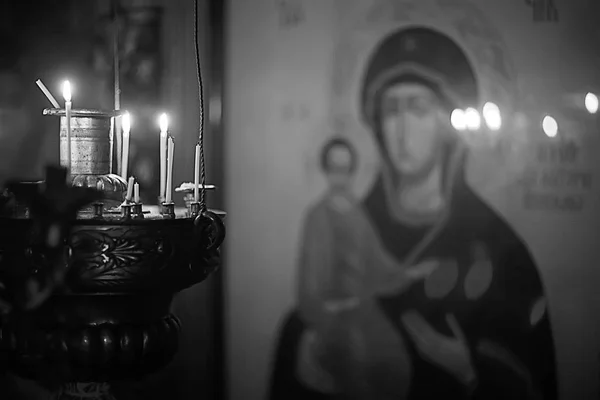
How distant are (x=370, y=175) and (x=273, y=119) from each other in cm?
44

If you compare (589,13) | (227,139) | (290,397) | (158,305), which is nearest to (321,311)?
(290,397)

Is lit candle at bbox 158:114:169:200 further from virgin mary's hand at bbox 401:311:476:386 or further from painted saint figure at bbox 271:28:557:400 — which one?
virgin mary's hand at bbox 401:311:476:386

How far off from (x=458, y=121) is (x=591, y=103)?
0.51 meters

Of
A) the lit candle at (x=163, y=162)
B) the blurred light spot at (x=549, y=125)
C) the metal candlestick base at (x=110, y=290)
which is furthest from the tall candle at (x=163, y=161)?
the blurred light spot at (x=549, y=125)

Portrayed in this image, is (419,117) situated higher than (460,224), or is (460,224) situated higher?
(419,117)

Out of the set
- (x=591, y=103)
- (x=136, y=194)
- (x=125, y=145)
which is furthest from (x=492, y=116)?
(x=136, y=194)

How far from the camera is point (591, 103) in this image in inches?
124

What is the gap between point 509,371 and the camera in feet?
10.4

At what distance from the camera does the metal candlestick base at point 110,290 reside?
3.52ft

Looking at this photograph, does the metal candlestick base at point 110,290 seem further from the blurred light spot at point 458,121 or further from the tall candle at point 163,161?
the blurred light spot at point 458,121

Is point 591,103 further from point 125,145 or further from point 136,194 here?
point 136,194

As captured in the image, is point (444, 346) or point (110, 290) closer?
point (110, 290)

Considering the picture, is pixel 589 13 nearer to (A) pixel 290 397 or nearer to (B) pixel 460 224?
(B) pixel 460 224

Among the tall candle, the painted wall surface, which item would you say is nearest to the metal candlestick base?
the tall candle
